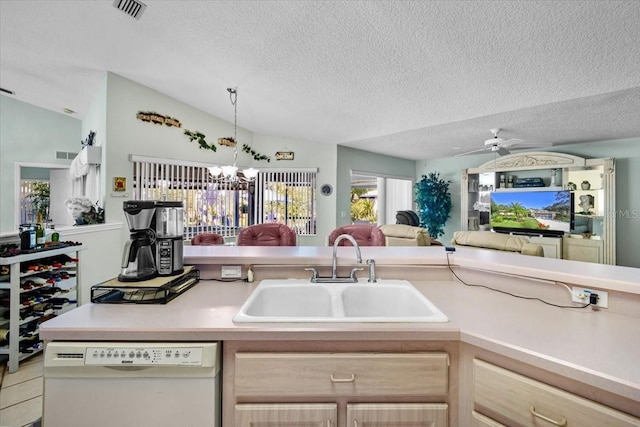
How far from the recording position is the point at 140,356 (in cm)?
96

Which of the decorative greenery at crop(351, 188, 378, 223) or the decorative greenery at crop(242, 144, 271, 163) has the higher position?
the decorative greenery at crop(242, 144, 271, 163)

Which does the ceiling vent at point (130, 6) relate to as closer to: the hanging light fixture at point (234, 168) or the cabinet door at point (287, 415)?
the hanging light fixture at point (234, 168)

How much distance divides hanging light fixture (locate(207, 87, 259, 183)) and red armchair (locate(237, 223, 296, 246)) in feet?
4.64

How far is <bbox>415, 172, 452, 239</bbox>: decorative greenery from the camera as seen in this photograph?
7.05 metres

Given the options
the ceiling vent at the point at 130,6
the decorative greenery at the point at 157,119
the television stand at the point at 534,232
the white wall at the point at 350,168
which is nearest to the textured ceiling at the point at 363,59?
the ceiling vent at the point at 130,6

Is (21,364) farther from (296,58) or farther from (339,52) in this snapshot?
(339,52)

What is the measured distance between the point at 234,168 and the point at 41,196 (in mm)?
4741

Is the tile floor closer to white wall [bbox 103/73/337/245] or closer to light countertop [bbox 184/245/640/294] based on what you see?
light countertop [bbox 184/245/640/294]

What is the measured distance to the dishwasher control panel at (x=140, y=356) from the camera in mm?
953

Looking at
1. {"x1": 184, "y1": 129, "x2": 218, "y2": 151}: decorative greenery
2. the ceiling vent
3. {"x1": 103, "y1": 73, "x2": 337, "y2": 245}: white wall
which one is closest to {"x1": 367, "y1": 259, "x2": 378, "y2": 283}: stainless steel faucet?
the ceiling vent

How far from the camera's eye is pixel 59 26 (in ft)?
9.62

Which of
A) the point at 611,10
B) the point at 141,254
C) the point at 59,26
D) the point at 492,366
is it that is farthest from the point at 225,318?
the point at 59,26

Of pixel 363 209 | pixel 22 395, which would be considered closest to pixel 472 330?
pixel 22 395

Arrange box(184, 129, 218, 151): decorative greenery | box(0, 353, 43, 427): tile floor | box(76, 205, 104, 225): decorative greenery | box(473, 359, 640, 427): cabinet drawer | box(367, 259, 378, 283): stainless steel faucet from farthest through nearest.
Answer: box(184, 129, 218, 151): decorative greenery → box(76, 205, 104, 225): decorative greenery → box(0, 353, 43, 427): tile floor → box(367, 259, 378, 283): stainless steel faucet → box(473, 359, 640, 427): cabinet drawer
